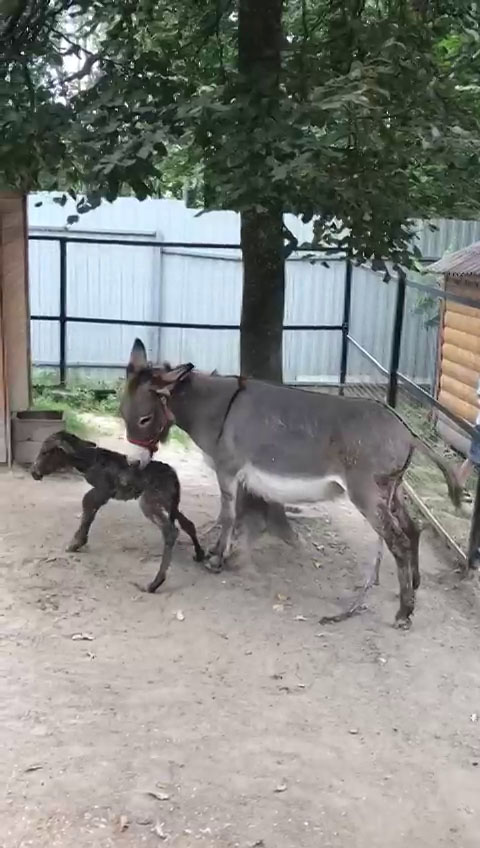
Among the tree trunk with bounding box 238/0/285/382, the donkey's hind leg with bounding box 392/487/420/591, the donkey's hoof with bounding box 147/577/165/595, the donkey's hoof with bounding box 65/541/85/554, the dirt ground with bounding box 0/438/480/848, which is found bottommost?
the dirt ground with bounding box 0/438/480/848

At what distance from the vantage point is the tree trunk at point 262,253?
4.61m

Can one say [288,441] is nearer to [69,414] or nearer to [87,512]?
[87,512]

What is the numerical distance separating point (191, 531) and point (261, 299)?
1.58 m

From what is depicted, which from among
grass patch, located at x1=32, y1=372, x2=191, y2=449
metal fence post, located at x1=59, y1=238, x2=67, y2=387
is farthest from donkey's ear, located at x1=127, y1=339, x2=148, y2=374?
metal fence post, located at x1=59, y1=238, x2=67, y2=387

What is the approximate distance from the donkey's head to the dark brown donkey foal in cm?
18

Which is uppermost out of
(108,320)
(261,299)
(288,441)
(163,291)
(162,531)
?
(261,299)

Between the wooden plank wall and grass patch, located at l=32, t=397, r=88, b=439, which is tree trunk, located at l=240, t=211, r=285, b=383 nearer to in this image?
grass patch, located at l=32, t=397, r=88, b=439

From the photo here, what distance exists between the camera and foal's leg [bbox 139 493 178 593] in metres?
4.58

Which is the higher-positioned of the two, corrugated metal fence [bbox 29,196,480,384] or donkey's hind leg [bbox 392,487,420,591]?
corrugated metal fence [bbox 29,196,480,384]

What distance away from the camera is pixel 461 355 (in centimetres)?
839

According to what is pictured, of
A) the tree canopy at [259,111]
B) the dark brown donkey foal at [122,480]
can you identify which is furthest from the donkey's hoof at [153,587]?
the tree canopy at [259,111]

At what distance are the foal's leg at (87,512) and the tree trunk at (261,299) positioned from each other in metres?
1.36

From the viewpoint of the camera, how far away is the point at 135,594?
14.9 feet

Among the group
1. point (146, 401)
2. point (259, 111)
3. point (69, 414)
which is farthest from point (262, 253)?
point (69, 414)
